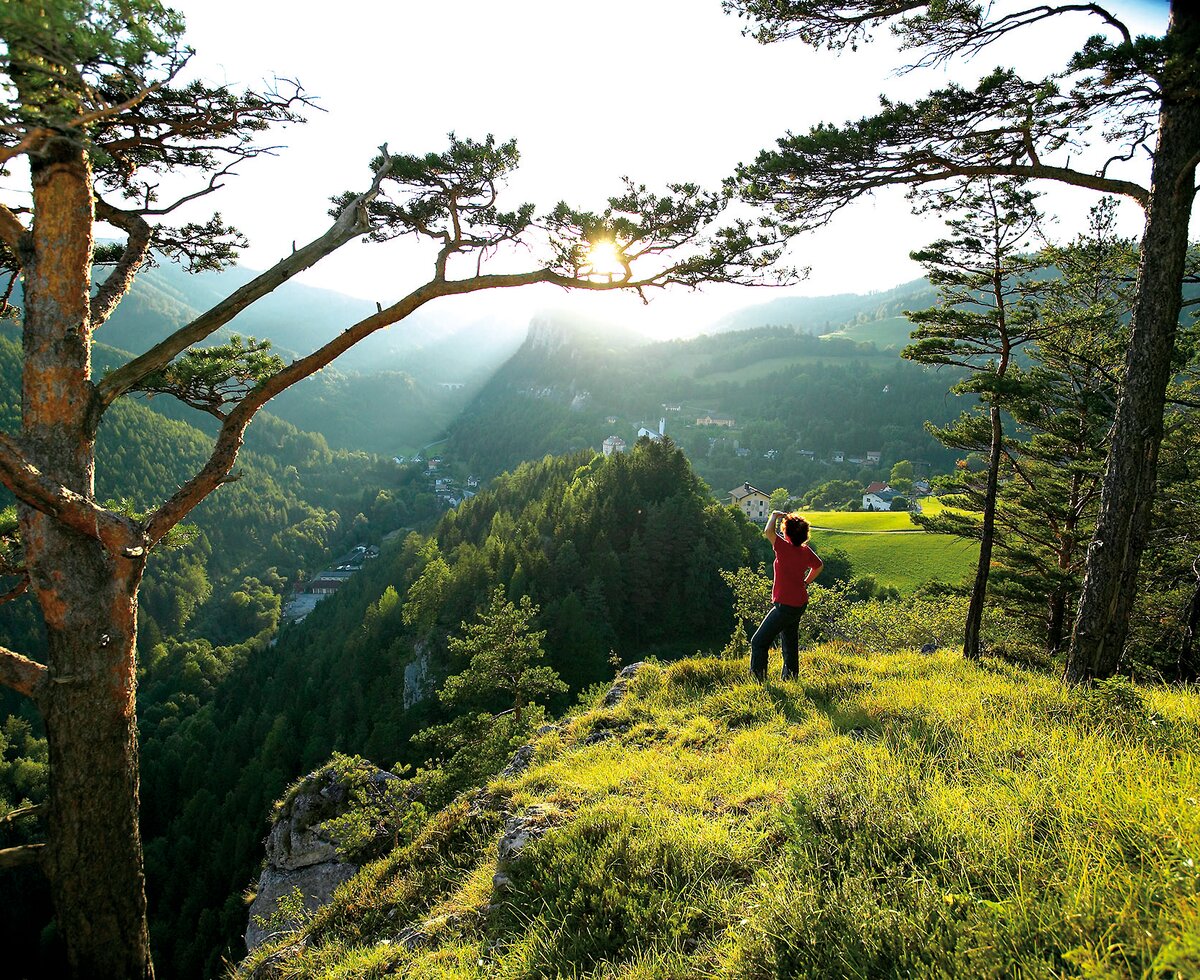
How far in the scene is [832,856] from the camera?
8.89 ft

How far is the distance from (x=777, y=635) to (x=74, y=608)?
6.32 metres

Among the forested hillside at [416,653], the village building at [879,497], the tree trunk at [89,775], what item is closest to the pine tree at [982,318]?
the tree trunk at [89,775]

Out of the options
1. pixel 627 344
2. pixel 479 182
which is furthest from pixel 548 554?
pixel 627 344

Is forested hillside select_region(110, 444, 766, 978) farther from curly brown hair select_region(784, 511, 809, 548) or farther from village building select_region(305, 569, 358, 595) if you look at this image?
village building select_region(305, 569, 358, 595)

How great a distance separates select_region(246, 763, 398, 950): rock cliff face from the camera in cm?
1179

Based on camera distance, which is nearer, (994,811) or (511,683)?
(994,811)

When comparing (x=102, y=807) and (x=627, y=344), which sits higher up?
(x=627, y=344)

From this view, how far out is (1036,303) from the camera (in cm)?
1248

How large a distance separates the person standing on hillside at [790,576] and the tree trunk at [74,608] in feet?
Answer: 18.5

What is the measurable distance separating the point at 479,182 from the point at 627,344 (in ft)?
617

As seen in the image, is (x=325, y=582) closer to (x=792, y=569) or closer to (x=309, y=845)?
(x=309, y=845)

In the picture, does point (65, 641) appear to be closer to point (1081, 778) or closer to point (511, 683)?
point (1081, 778)

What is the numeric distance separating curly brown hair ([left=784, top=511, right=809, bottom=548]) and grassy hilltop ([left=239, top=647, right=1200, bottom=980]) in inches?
63.6

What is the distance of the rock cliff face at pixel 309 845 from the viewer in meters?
11.8
